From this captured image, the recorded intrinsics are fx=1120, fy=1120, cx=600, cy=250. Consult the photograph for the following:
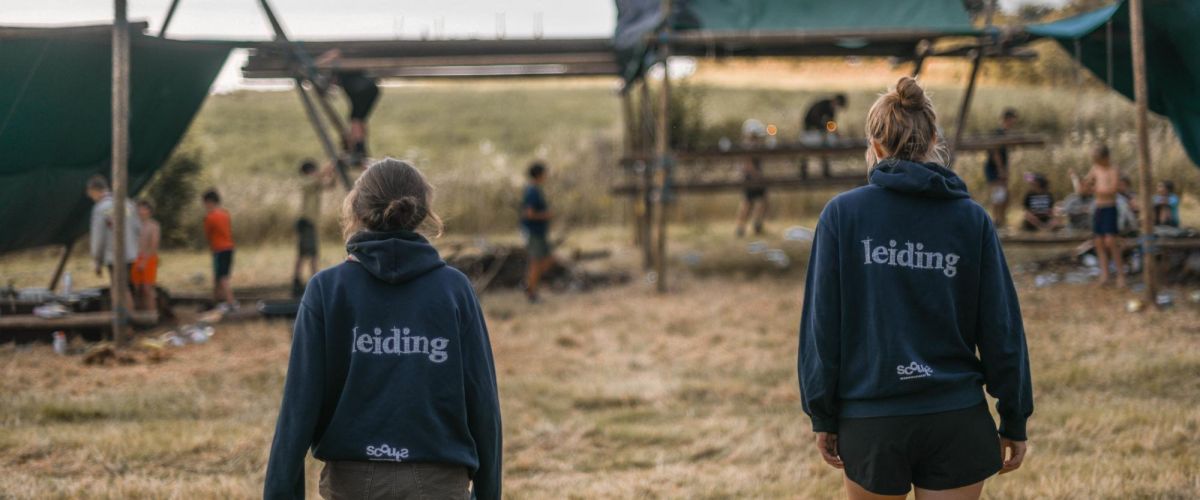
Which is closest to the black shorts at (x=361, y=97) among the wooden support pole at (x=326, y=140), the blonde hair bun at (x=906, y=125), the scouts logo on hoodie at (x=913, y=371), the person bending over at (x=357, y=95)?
the person bending over at (x=357, y=95)

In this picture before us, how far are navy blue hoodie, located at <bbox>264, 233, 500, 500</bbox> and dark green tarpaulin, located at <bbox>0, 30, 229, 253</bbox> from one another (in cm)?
813

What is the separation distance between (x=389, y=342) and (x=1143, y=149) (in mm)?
9226

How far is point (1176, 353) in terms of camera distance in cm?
852

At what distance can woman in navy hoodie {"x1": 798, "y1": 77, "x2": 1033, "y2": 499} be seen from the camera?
2984 mm

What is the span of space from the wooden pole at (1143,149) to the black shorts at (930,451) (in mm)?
8336

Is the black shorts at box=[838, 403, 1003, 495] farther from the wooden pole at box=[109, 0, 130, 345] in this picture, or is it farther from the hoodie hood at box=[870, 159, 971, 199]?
the wooden pole at box=[109, 0, 130, 345]

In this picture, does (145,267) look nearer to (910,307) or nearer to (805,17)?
(805,17)

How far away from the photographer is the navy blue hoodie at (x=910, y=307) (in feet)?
9.87

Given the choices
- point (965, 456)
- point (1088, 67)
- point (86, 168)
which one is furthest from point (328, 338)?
point (1088, 67)

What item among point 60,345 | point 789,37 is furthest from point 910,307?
point 789,37

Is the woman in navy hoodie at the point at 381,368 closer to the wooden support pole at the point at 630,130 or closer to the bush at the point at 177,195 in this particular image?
the wooden support pole at the point at 630,130

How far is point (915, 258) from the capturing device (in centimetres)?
302

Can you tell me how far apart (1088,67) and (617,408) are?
6.97m

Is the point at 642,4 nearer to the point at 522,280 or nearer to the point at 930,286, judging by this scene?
the point at 522,280
